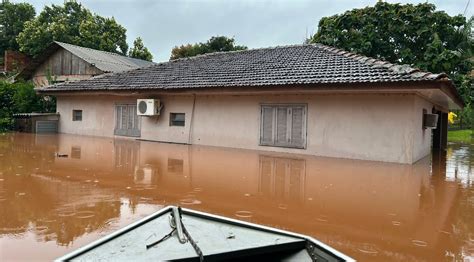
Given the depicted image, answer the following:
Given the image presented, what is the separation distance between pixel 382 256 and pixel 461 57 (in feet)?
77.0

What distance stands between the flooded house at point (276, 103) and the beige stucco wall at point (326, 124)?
0.09ft

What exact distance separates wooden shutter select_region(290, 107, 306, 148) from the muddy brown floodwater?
170 centimetres

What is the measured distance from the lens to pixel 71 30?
33.9 m

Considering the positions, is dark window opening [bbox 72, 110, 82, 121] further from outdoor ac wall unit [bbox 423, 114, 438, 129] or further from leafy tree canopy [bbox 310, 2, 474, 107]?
leafy tree canopy [bbox 310, 2, 474, 107]

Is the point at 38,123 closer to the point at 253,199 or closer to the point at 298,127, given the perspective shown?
the point at 298,127

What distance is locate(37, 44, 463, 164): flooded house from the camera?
991 cm

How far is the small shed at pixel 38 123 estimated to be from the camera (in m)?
17.4

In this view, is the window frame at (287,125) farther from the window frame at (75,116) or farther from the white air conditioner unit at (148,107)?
the window frame at (75,116)

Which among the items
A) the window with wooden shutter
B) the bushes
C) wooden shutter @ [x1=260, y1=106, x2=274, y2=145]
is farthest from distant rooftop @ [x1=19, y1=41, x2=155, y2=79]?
the window with wooden shutter

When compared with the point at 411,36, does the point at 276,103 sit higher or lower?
lower

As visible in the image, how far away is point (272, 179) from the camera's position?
7.24 meters

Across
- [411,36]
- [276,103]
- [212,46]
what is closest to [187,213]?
[276,103]

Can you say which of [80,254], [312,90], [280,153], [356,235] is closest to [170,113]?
[280,153]

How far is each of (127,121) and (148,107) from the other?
195 cm
